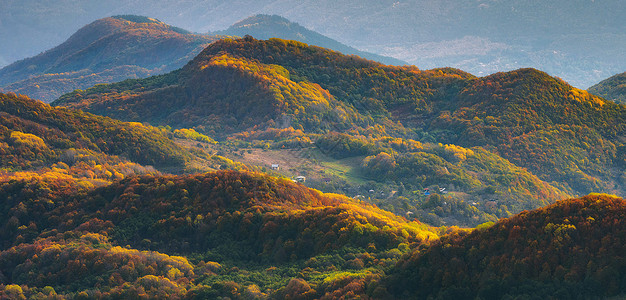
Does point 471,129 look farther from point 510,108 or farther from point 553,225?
point 553,225

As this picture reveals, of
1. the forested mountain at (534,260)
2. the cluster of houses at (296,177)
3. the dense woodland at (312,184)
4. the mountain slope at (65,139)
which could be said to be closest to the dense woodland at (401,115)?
the dense woodland at (312,184)

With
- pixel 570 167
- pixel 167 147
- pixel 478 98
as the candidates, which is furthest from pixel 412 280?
pixel 478 98

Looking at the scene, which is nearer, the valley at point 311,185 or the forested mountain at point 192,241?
the valley at point 311,185

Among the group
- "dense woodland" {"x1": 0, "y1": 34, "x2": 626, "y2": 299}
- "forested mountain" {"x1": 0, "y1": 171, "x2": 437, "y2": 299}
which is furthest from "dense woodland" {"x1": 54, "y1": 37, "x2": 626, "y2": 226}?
"forested mountain" {"x1": 0, "y1": 171, "x2": 437, "y2": 299}

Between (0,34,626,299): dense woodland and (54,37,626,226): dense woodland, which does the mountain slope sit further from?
(54,37,626,226): dense woodland

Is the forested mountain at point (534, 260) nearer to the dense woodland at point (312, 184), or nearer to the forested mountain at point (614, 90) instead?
the dense woodland at point (312, 184)

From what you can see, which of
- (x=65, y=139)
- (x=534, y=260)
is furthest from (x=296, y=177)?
(x=534, y=260)
